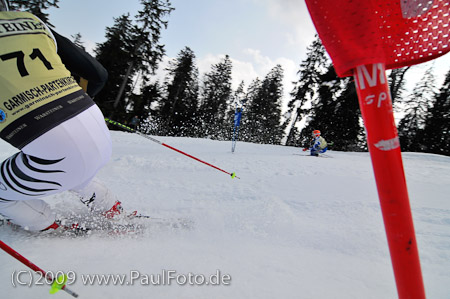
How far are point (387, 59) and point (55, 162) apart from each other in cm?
175

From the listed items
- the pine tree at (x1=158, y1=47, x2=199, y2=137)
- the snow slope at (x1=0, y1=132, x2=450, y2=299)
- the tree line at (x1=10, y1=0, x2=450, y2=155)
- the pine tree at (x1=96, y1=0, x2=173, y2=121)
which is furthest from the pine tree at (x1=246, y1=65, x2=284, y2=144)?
the snow slope at (x1=0, y1=132, x2=450, y2=299)

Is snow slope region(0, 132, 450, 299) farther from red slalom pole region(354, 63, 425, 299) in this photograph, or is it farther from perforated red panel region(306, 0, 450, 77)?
perforated red panel region(306, 0, 450, 77)

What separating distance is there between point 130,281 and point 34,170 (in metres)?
0.94

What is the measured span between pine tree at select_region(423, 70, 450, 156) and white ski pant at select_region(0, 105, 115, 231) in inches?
1255

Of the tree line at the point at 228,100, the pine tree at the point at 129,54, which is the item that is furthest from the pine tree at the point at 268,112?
the pine tree at the point at 129,54

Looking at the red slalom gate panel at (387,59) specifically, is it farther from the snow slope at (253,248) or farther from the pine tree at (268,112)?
the pine tree at (268,112)

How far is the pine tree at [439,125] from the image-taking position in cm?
2300

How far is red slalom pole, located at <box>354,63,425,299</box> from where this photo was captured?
1.65 feet

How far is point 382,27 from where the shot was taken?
1.73 feet

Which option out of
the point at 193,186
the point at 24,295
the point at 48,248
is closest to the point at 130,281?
the point at 24,295

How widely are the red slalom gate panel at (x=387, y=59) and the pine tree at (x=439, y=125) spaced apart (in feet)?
103

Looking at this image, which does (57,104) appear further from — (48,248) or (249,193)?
(249,193)

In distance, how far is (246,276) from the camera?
130 centimetres

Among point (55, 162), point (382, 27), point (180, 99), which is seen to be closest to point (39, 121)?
point (55, 162)
